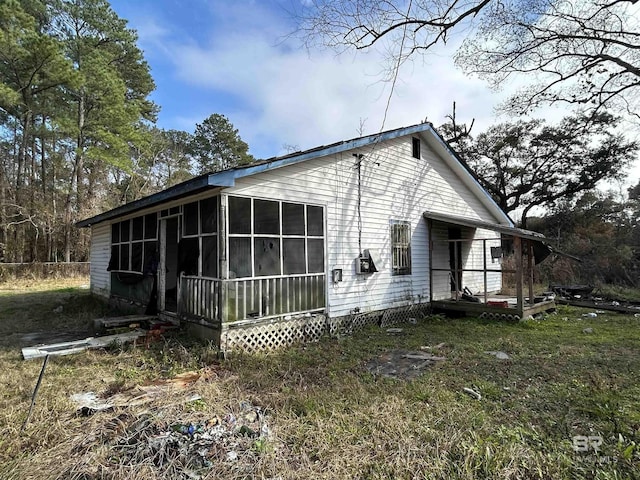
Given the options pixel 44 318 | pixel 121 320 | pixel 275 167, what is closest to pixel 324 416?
pixel 275 167

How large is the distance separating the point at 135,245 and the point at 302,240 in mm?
4998

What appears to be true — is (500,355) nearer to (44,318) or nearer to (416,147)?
(416,147)

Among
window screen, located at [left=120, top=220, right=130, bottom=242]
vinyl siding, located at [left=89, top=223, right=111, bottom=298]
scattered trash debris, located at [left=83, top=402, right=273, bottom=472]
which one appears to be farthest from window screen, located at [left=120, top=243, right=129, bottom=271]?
scattered trash debris, located at [left=83, top=402, right=273, bottom=472]

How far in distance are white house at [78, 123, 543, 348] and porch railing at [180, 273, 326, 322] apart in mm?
22

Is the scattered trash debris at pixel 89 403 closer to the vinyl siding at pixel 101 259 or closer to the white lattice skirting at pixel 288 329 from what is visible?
the white lattice skirting at pixel 288 329

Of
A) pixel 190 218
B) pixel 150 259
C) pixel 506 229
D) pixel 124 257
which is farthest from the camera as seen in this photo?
pixel 124 257

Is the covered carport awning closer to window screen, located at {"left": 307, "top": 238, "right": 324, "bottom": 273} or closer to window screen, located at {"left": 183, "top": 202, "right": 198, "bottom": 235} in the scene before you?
window screen, located at {"left": 307, "top": 238, "right": 324, "bottom": 273}

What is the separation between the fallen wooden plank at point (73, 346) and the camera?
5.59 metres

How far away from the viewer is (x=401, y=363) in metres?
5.57

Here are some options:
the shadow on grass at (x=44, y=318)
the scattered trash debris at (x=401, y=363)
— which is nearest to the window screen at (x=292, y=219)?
the scattered trash debris at (x=401, y=363)

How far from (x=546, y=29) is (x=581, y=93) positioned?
9.16ft

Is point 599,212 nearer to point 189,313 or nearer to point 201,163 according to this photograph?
point 189,313

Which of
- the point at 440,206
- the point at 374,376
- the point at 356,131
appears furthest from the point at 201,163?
the point at 374,376

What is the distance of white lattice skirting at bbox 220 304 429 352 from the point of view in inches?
229
